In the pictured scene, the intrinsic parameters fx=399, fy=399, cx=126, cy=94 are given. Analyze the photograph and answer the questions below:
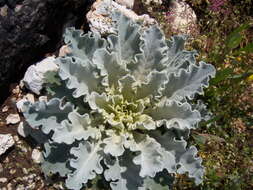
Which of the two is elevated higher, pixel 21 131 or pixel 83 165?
pixel 83 165

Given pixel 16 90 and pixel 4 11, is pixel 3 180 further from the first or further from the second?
pixel 4 11

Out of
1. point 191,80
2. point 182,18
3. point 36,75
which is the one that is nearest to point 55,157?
point 36,75

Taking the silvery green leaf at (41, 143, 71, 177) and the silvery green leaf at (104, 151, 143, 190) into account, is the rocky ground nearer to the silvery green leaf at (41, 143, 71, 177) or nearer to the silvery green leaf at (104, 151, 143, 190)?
the silvery green leaf at (41, 143, 71, 177)

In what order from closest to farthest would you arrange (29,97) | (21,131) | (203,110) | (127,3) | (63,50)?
1. (203,110)
2. (21,131)
3. (29,97)
4. (63,50)
5. (127,3)

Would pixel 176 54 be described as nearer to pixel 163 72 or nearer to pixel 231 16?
pixel 163 72

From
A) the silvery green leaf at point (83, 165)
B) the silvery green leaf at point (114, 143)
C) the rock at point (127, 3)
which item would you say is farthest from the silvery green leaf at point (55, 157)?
the rock at point (127, 3)

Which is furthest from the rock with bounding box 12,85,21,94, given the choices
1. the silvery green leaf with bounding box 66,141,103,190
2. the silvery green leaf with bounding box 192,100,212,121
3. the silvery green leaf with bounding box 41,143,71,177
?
the silvery green leaf with bounding box 192,100,212,121

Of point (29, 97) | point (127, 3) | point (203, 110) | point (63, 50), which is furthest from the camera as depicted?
point (127, 3)

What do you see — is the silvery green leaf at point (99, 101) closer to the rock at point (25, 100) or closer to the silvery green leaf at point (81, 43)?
the silvery green leaf at point (81, 43)
